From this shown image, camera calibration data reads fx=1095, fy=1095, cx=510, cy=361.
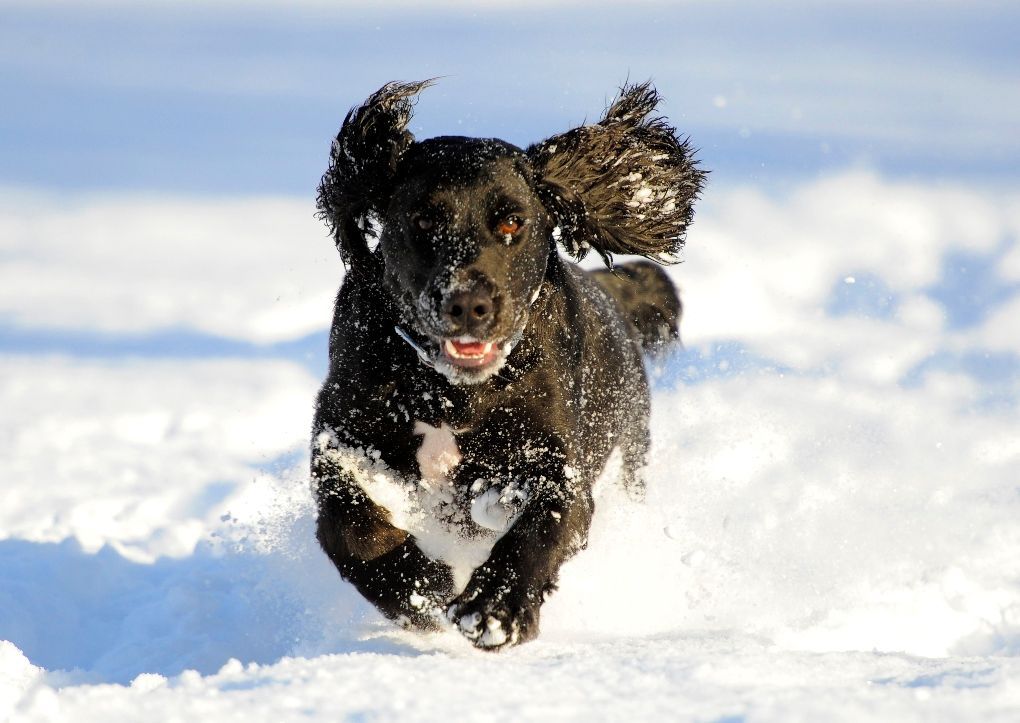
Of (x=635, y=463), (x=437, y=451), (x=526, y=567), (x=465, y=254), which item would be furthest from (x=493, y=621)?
(x=635, y=463)

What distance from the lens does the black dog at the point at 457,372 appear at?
13.7 ft

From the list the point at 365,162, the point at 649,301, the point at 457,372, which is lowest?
the point at 457,372

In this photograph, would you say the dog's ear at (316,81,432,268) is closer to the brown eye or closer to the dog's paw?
the brown eye

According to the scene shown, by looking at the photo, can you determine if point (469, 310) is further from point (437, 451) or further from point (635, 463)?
point (635, 463)

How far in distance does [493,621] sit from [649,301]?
3949 millimetres

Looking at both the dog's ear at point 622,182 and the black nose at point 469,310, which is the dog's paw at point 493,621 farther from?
the dog's ear at point 622,182

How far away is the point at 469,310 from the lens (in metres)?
4.07

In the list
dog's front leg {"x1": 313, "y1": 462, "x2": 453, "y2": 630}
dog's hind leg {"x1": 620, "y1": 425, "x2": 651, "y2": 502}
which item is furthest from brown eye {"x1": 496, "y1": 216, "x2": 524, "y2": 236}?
dog's hind leg {"x1": 620, "y1": 425, "x2": 651, "y2": 502}

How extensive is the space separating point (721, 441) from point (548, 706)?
5.00m

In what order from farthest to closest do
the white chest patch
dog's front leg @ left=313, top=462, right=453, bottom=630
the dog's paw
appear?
the white chest patch
dog's front leg @ left=313, top=462, right=453, bottom=630
the dog's paw

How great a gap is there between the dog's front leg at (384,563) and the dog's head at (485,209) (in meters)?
0.68

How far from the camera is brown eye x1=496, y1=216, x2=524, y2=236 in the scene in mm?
4379

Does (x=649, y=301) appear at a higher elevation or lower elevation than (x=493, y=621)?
higher

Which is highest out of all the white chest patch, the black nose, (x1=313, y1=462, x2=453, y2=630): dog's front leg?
the black nose
